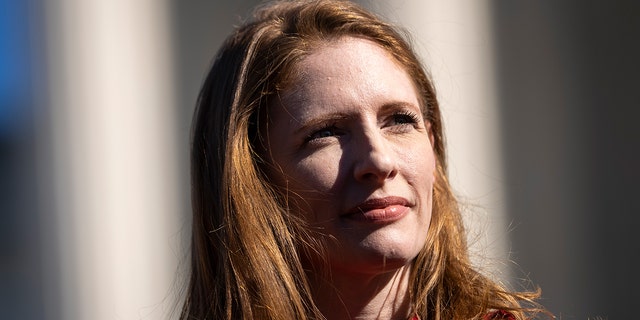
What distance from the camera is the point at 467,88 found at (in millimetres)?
5090

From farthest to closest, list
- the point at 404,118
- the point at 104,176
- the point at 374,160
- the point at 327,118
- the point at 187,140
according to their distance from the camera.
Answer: the point at 187,140 → the point at 104,176 → the point at 404,118 → the point at 327,118 → the point at 374,160

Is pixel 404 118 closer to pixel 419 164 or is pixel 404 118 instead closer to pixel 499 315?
pixel 419 164

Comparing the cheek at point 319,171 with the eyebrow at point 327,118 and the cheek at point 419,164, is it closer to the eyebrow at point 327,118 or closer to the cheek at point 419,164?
the eyebrow at point 327,118

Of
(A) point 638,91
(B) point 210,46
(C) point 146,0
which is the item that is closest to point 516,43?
(A) point 638,91

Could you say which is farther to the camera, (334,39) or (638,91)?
(638,91)

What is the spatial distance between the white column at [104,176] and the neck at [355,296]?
2.38 m

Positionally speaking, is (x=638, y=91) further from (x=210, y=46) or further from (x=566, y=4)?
(x=210, y=46)

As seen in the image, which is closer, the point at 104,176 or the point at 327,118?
the point at 327,118

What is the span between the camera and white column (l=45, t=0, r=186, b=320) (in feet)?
15.5

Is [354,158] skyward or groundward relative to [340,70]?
groundward

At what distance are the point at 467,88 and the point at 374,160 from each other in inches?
113

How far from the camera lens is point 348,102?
2.45m

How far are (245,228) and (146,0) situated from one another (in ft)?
9.20

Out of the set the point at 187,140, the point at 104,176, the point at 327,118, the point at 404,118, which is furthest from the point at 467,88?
the point at 327,118
